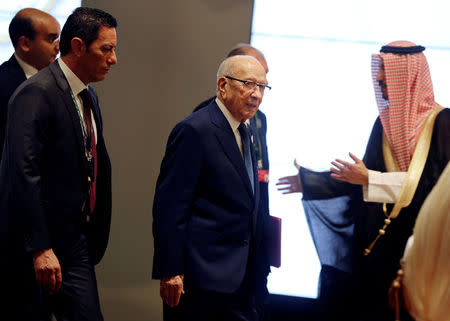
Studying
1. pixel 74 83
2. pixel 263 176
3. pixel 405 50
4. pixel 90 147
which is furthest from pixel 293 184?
pixel 74 83

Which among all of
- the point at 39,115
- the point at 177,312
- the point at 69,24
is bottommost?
the point at 177,312

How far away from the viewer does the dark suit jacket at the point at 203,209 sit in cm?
266

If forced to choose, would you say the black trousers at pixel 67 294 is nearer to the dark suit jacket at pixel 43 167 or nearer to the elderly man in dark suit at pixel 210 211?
the dark suit jacket at pixel 43 167

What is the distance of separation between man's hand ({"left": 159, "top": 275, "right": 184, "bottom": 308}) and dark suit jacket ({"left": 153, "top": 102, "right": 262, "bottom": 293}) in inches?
1.2

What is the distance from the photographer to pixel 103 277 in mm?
4863

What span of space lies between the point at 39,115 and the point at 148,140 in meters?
2.36

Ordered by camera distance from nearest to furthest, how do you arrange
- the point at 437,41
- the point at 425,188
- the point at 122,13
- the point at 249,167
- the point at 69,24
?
the point at 69,24 < the point at 249,167 < the point at 425,188 < the point at 437,41 < the point at 122,13

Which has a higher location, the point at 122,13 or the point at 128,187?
the point at 122,13

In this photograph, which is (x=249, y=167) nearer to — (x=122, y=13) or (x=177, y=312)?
(x=177, y=312)

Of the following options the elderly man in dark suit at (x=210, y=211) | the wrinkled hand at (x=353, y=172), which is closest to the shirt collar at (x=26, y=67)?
the elderly man in dark suit at (x=210, y=211)

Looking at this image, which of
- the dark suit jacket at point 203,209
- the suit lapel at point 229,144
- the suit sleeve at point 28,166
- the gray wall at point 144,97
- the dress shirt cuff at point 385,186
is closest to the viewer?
the suit sleeve at point 28,166

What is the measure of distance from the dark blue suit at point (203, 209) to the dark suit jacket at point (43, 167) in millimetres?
372

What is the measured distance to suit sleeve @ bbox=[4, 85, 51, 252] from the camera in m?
2.40

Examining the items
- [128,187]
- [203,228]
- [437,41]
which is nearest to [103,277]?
[128,187]
